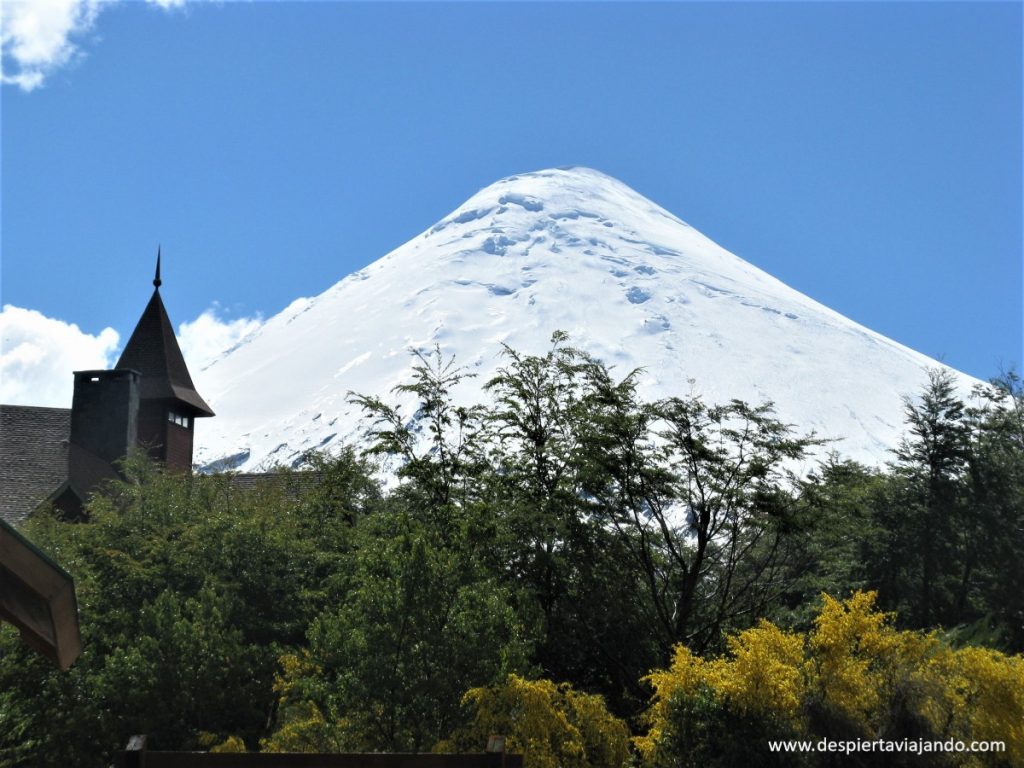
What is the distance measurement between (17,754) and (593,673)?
9325 mm

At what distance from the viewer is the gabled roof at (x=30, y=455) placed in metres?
31.7

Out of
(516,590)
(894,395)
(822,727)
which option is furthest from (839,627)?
(894,395)

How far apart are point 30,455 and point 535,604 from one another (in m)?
20.8

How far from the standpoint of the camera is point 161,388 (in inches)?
1790

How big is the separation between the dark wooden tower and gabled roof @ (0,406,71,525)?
20.3 feet

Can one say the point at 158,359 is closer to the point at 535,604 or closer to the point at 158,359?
the point at 158,359

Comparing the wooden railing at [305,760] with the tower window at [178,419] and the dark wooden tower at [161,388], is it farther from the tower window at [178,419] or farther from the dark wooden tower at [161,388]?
the tower window at [178,419]

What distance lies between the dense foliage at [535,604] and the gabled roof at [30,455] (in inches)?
178

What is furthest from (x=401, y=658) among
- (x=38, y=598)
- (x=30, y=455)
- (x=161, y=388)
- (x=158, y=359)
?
(x=158, y=359)

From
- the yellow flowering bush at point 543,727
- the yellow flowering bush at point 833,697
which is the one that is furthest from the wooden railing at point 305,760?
the yellow flowering bush at point 543,727

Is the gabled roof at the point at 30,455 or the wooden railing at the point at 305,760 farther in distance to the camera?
the gabled roof at the point at 30,455

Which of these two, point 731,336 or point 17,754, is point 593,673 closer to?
point 17,754

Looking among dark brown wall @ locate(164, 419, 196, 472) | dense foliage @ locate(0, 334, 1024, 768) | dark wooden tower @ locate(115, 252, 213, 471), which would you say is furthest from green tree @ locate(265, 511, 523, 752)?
dark brown wall @ locate(164, 419, 196, 472)

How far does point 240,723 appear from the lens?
691 inches
